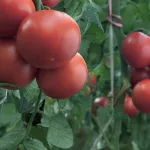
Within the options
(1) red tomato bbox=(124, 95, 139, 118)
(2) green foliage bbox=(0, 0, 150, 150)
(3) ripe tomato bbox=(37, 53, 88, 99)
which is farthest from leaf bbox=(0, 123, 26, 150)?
(1) red tomato bbox=(124, 95, 139, 118)

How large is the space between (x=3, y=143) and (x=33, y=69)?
17cm

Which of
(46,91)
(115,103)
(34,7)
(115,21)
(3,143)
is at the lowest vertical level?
(115,103)

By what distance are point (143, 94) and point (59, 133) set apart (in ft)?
1.64

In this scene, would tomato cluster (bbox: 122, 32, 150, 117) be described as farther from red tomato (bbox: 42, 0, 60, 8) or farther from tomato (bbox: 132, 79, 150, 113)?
red tomato (bbox: 42, 0, 60, 8)

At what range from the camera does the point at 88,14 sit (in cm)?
77

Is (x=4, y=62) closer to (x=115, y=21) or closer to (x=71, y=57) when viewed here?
(x=71, y=57)

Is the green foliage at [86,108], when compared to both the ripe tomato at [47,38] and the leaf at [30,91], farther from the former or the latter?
the ripe tomato at [47,38]

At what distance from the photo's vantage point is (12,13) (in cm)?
62

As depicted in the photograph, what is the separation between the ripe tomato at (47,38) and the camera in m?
0.61

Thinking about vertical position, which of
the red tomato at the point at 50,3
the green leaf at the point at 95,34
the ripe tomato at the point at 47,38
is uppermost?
the ripe tomato at the point at 47,38

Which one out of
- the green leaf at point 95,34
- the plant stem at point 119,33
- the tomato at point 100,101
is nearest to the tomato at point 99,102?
the tomato at point 100,101

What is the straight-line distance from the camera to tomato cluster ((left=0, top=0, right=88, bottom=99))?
0.61 metres

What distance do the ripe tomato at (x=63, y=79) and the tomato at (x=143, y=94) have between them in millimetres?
565

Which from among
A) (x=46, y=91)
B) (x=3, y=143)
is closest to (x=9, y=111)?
(x=3, y=143)
